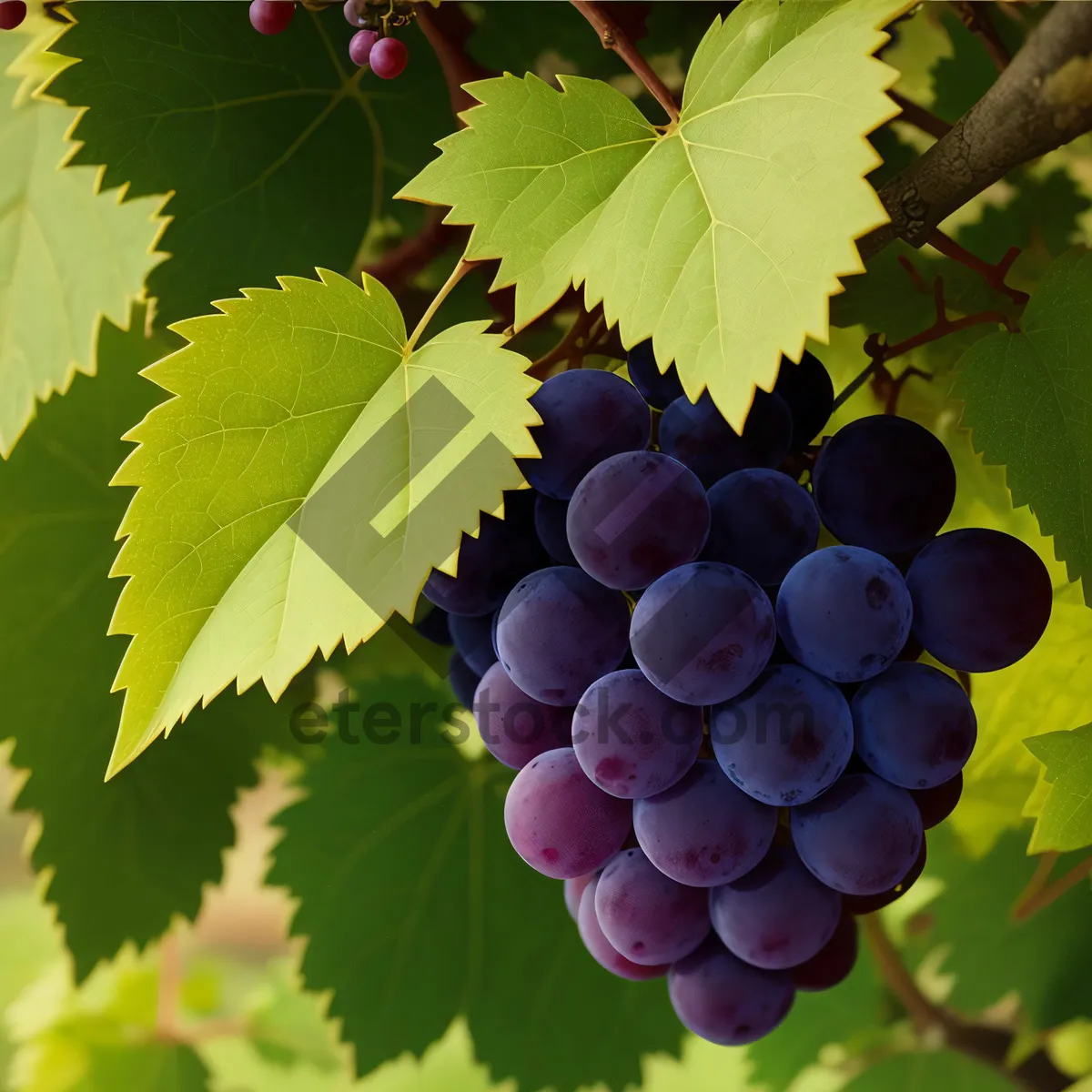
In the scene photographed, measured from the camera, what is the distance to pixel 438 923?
0.71 meters

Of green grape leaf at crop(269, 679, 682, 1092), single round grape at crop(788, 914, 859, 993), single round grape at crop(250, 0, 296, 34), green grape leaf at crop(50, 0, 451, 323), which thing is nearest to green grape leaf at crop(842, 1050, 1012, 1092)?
green grape leaf at crop(269, 679, 682, 1092)

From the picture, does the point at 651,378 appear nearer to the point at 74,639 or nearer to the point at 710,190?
the point at 710,190

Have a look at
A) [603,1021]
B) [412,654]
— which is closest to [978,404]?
[412,654]

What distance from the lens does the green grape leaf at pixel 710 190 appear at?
316 millimetres

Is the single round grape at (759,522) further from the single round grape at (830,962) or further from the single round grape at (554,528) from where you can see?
the single round grape at (830,962)

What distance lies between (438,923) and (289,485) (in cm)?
42

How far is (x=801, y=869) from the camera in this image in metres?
0.43

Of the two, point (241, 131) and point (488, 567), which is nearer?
point (488, 567)

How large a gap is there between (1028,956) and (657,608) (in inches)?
20.2

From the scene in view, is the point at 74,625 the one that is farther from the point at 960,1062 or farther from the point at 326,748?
the point at 960,1062

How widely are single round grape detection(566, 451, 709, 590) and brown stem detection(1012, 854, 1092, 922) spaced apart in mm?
Answer: 338

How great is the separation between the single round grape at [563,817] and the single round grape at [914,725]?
0.34 ft

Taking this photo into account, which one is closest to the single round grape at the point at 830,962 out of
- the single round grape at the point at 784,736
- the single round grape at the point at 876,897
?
the single round grape at the point at 876,897

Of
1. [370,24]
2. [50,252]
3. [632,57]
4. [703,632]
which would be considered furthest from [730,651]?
[50,252]
